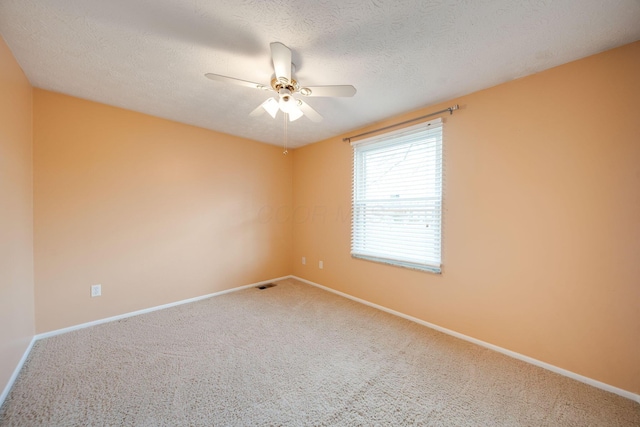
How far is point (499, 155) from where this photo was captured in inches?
81.7

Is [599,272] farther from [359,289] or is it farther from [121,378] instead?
[121,378]

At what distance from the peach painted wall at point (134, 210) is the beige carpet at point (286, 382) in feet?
1.62

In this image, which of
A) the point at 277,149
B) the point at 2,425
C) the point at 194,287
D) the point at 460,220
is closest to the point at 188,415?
the point at 2,425

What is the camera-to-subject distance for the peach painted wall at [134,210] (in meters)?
2.27

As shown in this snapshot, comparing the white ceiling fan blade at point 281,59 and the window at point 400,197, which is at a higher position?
the white ceiling fan blade at point 281,59

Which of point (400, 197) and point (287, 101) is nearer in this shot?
point (287, 101)

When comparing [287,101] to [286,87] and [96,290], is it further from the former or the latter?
[96,290]

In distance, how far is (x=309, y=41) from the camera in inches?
61.5

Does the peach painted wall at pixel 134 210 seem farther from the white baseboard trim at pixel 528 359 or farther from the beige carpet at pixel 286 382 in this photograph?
the white baseboard trim at pixel 528 359

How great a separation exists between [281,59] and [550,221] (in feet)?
7.65

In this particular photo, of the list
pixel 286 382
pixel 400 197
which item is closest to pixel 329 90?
pixel 400 197

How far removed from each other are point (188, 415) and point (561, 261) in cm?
280

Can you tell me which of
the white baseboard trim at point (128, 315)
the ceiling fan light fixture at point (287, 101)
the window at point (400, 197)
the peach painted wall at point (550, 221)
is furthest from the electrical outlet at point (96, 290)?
the peach painted wall at point (550, 221)

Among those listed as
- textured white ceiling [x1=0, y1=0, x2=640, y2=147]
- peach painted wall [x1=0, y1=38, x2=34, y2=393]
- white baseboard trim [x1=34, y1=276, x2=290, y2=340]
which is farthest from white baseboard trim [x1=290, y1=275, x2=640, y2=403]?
peach painted wall [x1=0, y1=38, x2=34, y2=393]
